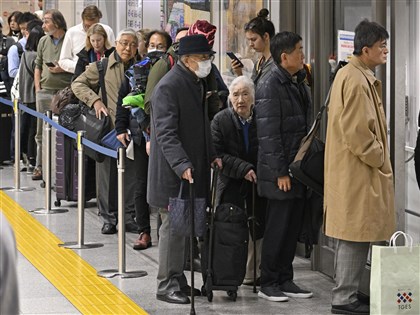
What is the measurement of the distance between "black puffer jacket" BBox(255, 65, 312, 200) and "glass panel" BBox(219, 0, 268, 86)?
6.04 feet

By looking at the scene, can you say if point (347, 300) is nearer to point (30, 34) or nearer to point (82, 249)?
point (82, 249)

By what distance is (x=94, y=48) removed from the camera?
10.3 m

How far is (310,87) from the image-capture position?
8094mm

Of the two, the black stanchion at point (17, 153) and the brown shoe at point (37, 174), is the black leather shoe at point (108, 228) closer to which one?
the black stanchion at point (17, 153)

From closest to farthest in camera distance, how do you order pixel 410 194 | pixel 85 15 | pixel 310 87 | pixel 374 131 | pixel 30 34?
pixel 374 131 < pixel 410 194 < pixel 310 87 < pixel 85 15 < pixel 30 34

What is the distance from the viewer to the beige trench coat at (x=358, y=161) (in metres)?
6.54

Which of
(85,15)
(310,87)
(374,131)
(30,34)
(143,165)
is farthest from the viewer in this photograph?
(30,34)

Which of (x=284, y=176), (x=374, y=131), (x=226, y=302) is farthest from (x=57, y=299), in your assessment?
(x=374, y=131)

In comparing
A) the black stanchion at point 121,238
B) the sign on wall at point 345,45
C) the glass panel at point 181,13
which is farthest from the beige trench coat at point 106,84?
the sign on wall at point 345,45

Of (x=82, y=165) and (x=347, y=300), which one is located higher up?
(x=82, y=165)

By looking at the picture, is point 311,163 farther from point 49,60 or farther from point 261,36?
point 49,60

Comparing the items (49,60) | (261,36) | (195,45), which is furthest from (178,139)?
(49,60)

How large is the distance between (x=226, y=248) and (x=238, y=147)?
864 mm

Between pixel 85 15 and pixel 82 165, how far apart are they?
287 cm
